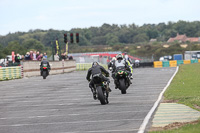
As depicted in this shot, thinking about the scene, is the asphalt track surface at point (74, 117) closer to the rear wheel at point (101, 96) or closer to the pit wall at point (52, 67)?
the rear wheel at point (101, 96)

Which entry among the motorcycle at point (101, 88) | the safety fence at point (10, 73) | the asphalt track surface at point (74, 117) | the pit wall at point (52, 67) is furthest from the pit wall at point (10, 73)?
the motorcycle at point (101, 88)

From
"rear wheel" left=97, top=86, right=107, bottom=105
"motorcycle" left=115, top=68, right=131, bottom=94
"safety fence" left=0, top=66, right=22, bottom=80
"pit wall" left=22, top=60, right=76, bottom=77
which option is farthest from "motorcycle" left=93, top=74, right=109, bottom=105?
"safety fence" left=0, top=66, right=22, bottom=80

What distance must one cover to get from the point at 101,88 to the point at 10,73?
80.6ft

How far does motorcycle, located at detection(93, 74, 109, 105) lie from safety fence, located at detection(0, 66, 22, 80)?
74.6ft

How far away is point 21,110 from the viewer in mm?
15930

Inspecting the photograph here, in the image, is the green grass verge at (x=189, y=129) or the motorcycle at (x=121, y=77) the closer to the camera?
the green grass verge at (x=189, y=129)

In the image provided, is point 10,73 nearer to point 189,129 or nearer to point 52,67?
point 52,67

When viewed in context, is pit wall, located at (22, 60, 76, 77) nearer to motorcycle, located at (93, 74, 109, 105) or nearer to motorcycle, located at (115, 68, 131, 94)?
motorcycle, located at (115, 68, 131, 94)

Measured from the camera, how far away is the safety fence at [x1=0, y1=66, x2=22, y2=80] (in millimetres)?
38469

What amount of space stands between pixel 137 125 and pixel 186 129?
139 cm

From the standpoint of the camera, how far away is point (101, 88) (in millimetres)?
16266

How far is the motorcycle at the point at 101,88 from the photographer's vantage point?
52.9 ft

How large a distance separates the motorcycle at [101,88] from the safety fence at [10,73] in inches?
895

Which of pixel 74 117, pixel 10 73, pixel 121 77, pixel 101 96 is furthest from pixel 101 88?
pixel 10 73
